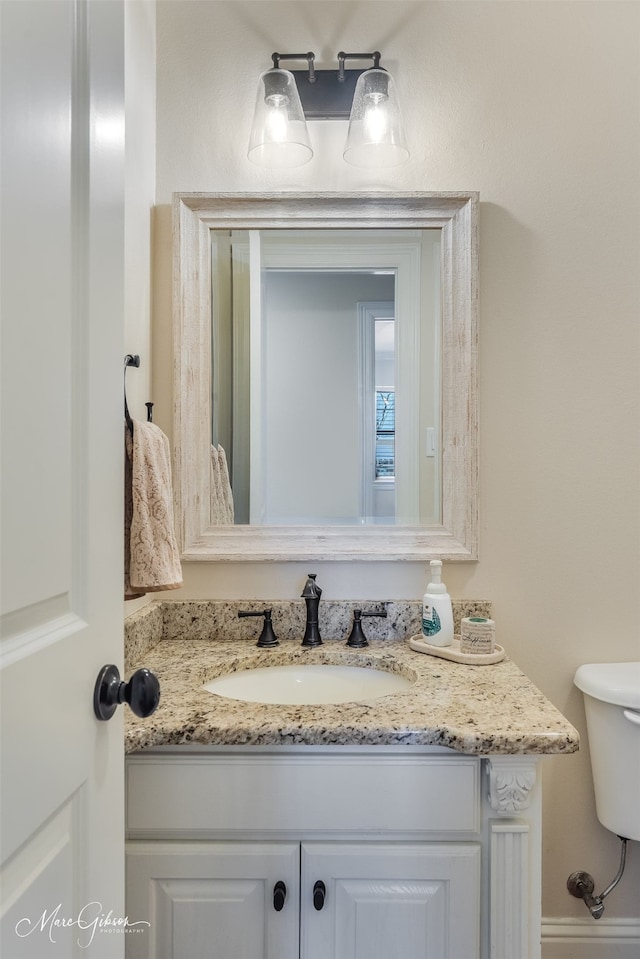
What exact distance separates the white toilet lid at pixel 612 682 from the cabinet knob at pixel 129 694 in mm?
1064

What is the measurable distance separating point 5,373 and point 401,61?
1.44 metres

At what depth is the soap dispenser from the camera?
135 centimetres

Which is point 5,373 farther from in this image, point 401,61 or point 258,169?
point 401,61

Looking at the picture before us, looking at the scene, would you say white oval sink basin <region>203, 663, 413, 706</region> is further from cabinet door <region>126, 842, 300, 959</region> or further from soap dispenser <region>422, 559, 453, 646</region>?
cabinet door <region>126, 842, 300, 959</region>

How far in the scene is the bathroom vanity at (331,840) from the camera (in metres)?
0.98

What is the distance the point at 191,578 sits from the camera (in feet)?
4.91

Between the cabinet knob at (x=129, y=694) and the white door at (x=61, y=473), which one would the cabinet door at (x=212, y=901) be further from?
the cabinet knob at (x=129, y=694)

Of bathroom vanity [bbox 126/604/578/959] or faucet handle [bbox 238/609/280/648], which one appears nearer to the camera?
bathroom vanity [bbox 126/604/578/959]

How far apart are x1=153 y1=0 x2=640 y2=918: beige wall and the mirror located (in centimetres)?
7

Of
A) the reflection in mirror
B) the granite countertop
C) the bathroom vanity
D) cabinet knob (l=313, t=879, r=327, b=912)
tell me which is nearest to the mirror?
the reflection in mirror

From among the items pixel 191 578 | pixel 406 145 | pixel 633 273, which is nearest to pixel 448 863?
pixel 191 578

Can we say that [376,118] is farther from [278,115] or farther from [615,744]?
[615,744]

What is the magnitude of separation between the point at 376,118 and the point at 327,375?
0.60m

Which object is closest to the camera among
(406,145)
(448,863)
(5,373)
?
(5,373)
